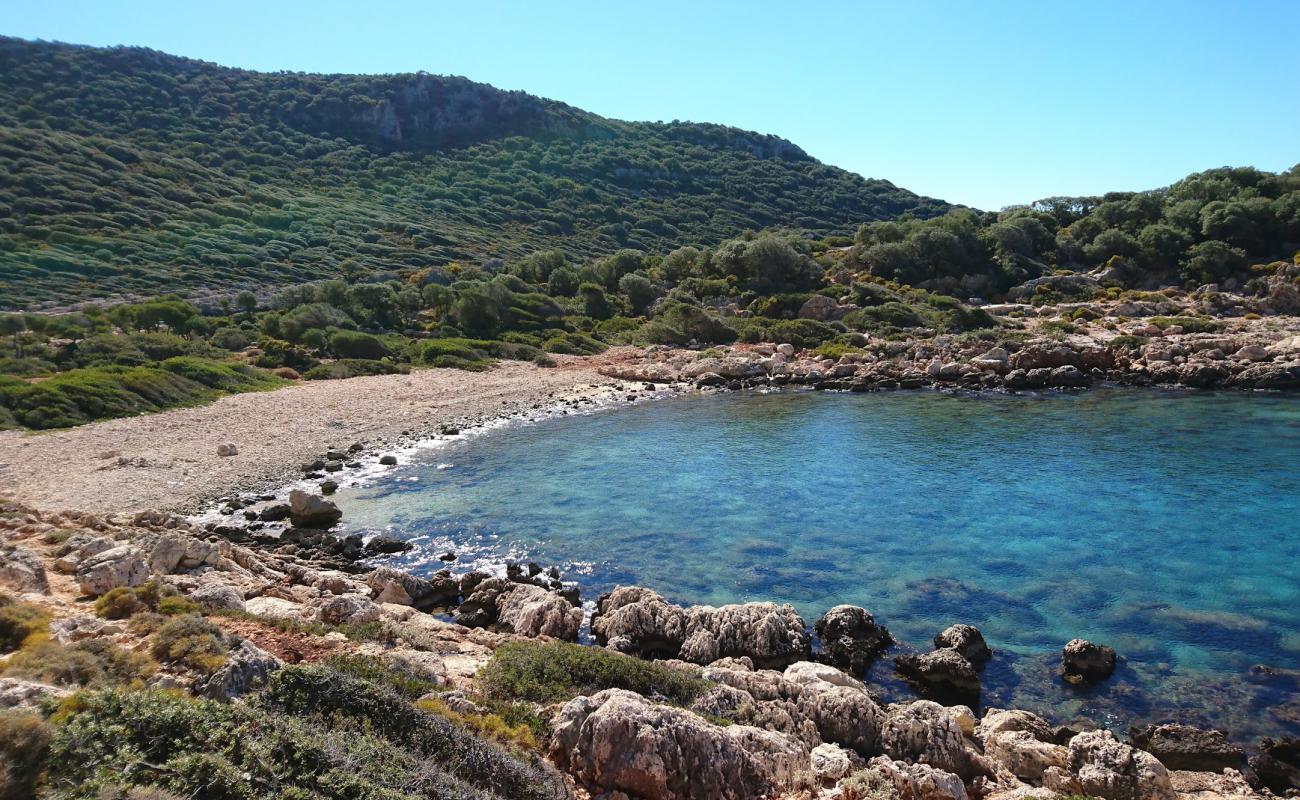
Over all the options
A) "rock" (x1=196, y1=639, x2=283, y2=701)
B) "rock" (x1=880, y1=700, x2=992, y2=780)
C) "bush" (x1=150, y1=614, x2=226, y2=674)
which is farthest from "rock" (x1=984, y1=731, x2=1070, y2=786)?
"bush" (x1=150, y1=614, x2=226, y2=674)

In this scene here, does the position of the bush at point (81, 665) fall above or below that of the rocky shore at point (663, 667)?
above

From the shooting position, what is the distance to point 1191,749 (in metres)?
10.9

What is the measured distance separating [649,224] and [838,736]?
109 m

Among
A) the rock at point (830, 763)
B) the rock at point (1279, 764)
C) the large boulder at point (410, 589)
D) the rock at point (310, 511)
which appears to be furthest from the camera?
the rock at point (310, 511)

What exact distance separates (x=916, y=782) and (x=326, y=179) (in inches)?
4542

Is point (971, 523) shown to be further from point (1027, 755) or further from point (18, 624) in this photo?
point (18, 624)

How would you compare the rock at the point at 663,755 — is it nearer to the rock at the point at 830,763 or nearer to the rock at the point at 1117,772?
the rock at the point at 830,763

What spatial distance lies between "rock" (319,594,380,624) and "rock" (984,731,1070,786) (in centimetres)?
1062

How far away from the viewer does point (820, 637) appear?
15273 mm

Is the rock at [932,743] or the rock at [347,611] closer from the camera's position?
the rock at [932,743]

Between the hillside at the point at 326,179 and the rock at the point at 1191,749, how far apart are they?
2743 inches

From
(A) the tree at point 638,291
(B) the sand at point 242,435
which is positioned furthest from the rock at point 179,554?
(A) the tree at point 638,291

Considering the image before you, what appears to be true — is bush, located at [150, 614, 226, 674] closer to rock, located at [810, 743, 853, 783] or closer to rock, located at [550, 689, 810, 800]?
rock, located at [550, 689, 810, 800]

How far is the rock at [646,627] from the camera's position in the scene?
14836 mm
